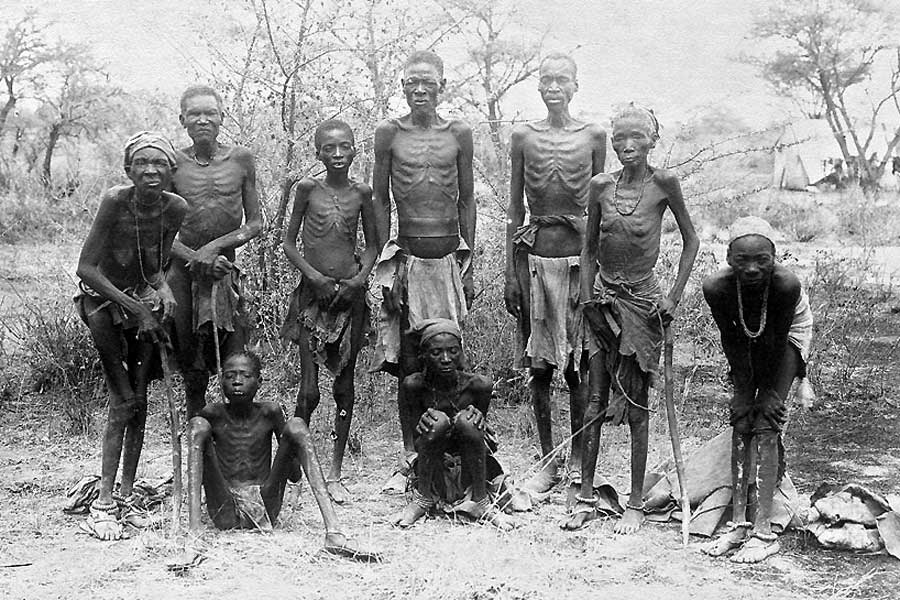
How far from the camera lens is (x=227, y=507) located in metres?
4.20

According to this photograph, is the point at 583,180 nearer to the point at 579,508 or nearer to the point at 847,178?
the point at 579,508

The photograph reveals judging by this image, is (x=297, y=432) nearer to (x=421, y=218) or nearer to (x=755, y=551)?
(x=421, y=218)

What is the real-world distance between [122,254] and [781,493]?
297 cm

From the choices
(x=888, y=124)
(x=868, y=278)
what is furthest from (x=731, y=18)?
(x=868, y=278)

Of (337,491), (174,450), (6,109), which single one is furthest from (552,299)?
(6,109)

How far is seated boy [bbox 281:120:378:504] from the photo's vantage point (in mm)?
4738

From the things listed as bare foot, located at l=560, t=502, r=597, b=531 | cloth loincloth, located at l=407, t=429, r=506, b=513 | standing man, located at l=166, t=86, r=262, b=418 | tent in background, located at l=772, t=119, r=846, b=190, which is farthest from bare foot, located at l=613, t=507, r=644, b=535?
tent in background, located at l=772, t=119, r=846, b=190

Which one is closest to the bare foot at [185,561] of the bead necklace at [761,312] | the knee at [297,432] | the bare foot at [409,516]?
the knee at [297,432]

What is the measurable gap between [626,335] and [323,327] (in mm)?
1399

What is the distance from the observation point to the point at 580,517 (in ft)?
14.5

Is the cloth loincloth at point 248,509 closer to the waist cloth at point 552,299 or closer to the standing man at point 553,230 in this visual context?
the standing man at point 553,230

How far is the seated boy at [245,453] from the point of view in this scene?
13.5 ft

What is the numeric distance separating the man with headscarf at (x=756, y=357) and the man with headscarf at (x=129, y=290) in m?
2.24

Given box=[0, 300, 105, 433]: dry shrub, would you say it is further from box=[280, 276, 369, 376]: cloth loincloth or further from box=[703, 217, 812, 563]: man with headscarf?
box=[703, 217, 812, 563]: man with headscarf
